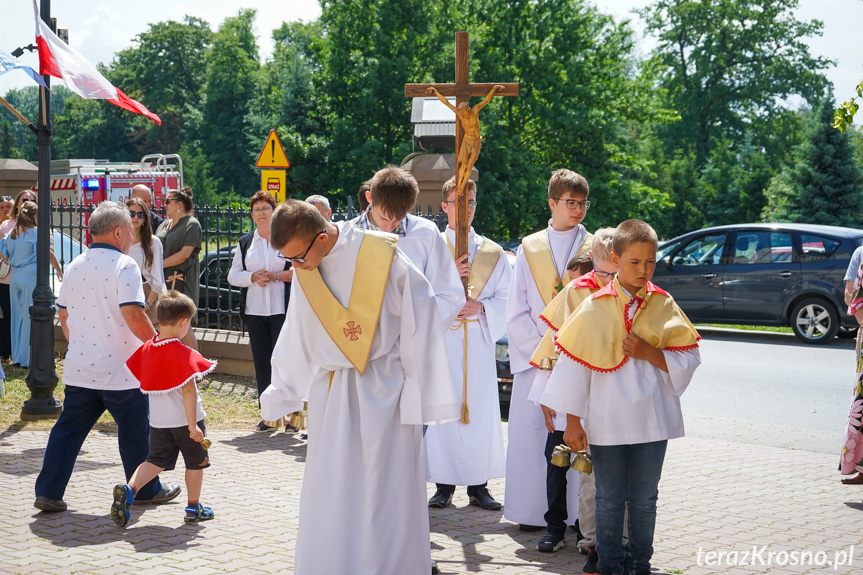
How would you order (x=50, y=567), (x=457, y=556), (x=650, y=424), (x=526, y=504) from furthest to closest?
(x=526, y=504)
(x=457, y=556)
(x=50, y=567)
(x=650, y=424)

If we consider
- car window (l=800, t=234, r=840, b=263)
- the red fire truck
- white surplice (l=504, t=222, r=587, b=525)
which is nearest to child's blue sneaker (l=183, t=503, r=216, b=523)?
white surplice (l=504, t=222, r=587, b=525)

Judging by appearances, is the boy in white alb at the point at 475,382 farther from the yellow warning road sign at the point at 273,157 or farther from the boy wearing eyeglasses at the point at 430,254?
the yellow warning road sign at the point at 273,157

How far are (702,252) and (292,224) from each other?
13307mm

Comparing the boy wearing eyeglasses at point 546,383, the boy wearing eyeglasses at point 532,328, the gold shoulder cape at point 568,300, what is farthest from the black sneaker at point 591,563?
the gold shoulder cape at point 568,300

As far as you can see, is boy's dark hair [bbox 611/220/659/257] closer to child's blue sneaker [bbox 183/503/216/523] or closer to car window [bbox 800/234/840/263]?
child's blue sneaker [bbox 183/503/216/523]

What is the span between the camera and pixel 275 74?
199ft

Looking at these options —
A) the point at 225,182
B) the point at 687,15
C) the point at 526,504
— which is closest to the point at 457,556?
the point at 526,504

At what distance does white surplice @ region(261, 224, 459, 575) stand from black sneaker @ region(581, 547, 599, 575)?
886mm

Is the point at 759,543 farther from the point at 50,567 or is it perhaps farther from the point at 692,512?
the point at 50,567

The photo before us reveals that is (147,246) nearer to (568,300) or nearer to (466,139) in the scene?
(466,139)

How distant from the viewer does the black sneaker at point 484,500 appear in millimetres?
6242

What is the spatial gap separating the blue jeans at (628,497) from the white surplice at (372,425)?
802 mm

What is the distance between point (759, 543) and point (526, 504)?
131cm

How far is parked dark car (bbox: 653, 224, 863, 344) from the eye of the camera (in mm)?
14844
